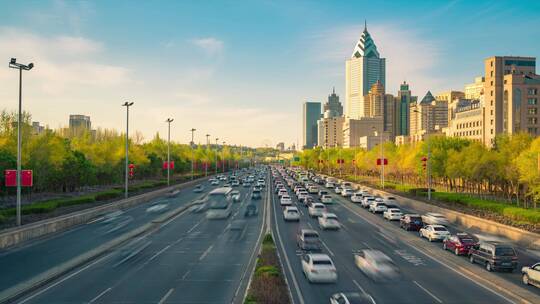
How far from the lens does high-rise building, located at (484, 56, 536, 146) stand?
130 meters

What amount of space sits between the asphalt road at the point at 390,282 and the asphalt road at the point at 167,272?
105 inches

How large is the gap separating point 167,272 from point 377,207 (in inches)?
1341

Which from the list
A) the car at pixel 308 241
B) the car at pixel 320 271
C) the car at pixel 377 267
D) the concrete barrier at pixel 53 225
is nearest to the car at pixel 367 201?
the car at pixel 308 241

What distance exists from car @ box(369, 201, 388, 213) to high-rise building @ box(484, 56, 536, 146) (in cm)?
8779

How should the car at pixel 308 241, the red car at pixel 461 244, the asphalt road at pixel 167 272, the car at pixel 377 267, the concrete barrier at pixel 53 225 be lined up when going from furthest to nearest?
the concrete barrier at pixel 53 225 < the car at pixel 308 241 < the red car at pixel 461 244 < the car at pixel 377 267 < the asphalt road at pixel 167 272

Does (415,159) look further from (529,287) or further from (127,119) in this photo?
(529,287)

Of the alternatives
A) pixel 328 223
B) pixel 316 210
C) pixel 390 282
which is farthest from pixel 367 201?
pixel 390 282

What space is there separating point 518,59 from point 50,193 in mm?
128906

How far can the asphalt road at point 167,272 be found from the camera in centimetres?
1984

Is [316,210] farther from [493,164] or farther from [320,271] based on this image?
[320,271]

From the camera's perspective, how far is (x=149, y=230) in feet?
132

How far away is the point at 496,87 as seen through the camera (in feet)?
428

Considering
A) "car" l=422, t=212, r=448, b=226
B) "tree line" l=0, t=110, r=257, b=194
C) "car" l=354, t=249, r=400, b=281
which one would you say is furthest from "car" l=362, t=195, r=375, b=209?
"tree line" l=0, t=110, r=257, b=194

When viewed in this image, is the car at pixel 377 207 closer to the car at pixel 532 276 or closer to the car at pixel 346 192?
the car at pixel 346 192
